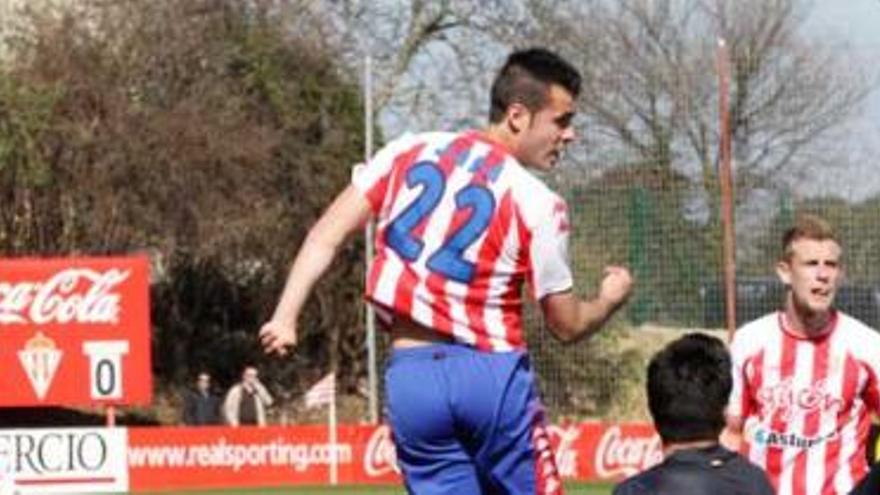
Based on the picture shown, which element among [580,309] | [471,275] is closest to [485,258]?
[471,275]

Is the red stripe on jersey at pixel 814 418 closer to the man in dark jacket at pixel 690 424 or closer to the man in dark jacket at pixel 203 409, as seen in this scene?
the man in dark jacket at pixel 690 424

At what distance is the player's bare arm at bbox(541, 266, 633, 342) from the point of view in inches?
287

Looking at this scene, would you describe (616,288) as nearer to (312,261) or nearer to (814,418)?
(312,261)

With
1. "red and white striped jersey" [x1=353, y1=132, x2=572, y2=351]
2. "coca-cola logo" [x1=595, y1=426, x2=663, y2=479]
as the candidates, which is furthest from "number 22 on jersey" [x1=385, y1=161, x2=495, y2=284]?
"coca-cola logo" [x1=595, y1=426, x2=663, y2=479]

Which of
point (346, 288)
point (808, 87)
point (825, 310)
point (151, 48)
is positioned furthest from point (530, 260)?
point (151, 48)

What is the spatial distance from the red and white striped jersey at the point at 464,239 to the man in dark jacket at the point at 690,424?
1333 mm

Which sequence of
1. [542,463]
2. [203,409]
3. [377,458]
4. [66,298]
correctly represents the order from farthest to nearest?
[203,409] < [66,298] < [377,458] < [542,463]

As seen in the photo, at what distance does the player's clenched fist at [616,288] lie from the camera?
7281 millimetres

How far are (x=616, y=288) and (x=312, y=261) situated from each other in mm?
890

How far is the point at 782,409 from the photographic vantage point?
9.12 metres

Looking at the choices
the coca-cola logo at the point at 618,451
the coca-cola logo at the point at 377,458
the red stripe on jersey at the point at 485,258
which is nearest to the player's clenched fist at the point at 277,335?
the red stripe on jersey at the point at 485,258

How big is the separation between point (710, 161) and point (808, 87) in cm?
373

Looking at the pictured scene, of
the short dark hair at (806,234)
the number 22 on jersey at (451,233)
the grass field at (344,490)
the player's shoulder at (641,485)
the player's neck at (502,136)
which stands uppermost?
the player's neck at (502,136)

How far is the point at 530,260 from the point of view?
7.24m
